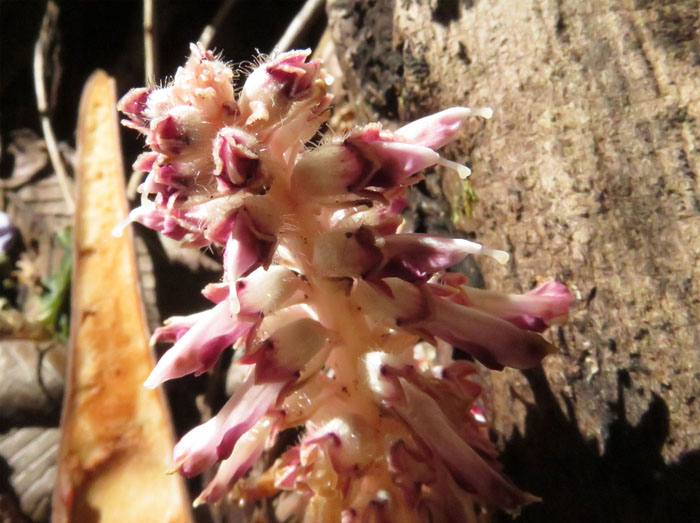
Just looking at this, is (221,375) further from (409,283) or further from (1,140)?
(1,140)

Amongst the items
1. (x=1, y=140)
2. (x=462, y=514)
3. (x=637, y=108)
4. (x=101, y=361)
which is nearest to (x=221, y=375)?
(x=101, y=361)

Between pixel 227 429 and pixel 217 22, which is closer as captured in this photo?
pixel 227 429

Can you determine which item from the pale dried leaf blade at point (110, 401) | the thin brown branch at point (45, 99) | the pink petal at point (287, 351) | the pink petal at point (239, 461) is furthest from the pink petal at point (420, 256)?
the thin brown branch at point (45, 99)

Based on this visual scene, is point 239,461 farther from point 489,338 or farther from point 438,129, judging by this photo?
point 438,129

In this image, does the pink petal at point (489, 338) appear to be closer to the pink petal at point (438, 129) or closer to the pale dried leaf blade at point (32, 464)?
the pink petal at point (438, 129)

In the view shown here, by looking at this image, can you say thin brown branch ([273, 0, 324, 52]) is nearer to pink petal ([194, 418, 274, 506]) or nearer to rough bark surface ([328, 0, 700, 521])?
rough bark surface ([328, 0, 700, 521])

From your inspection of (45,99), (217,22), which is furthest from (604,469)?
(45,99)
